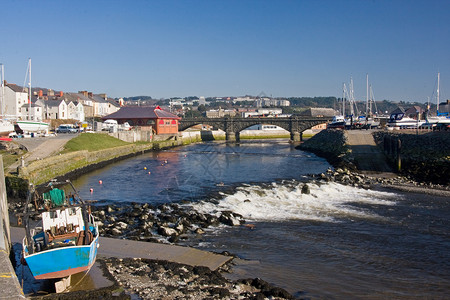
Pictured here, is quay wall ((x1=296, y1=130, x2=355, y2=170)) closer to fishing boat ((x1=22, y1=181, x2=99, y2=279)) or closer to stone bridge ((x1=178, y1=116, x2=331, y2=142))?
stone bridge ((x1=178, y1=116, x2=331, y2=142))

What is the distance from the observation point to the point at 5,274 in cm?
1251

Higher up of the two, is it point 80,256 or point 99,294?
point 80,256

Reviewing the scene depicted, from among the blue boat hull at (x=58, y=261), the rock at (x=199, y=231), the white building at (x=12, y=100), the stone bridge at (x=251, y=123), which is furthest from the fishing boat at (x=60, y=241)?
the stone bridge at (x=251, y=123)

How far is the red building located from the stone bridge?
1597 centimetres

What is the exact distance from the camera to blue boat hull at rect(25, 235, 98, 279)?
530 inches

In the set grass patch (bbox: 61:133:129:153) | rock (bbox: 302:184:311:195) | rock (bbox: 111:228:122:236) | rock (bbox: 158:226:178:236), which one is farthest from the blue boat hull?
grass patch (bbox: 61:133:129:153)

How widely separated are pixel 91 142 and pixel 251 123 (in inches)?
2220

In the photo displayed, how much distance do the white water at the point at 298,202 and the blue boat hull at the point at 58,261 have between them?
12911 millimetres

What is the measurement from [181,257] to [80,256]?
471cm

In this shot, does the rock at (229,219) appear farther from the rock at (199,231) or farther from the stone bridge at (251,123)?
the stone bridge at (251,123)

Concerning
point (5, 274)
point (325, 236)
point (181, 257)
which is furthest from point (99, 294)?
point (325, 236)

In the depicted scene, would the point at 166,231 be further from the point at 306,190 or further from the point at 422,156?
the point at 422,156

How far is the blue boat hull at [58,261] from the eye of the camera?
44.2ft

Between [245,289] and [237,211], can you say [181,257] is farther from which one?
[237,211]
